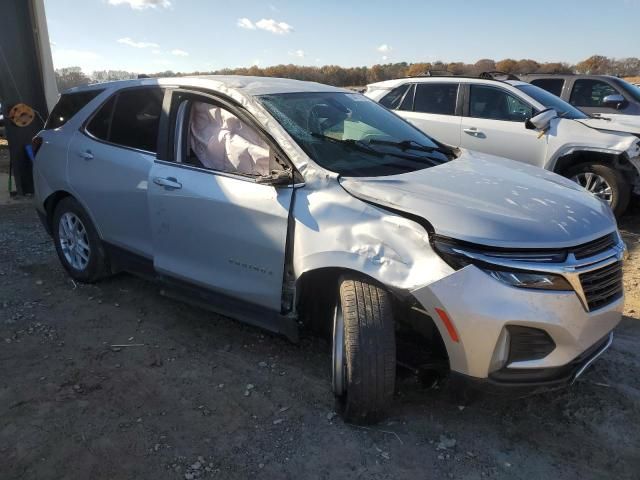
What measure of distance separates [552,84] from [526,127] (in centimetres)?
304

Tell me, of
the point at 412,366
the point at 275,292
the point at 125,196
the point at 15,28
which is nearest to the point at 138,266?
the point at 125,196

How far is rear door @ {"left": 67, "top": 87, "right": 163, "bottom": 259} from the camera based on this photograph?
374 centimetres

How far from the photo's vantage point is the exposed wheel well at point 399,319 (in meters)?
2.70

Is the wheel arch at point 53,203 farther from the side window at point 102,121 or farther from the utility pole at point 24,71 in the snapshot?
the utility pole at point 24,71

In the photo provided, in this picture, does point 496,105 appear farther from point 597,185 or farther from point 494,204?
point 494,204

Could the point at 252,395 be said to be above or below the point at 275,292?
below

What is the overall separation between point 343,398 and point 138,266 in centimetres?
194

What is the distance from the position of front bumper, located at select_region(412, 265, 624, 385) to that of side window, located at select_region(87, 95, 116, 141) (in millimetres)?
2904

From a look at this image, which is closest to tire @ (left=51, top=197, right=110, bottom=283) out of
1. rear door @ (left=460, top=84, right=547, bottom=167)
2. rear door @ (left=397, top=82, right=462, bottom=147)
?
rear door @ (left=397, top=82, right=462, bottom=147)

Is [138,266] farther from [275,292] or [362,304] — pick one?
[362,304]

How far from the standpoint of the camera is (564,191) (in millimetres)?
3035

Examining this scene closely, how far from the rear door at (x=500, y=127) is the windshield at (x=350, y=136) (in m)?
3.42

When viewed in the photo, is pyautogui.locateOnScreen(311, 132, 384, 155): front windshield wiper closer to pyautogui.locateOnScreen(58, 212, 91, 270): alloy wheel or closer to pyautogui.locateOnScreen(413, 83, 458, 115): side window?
pyautogui.locateOnScreen(58, 212, 91, 270): alloy wheel

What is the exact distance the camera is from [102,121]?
164 inches
